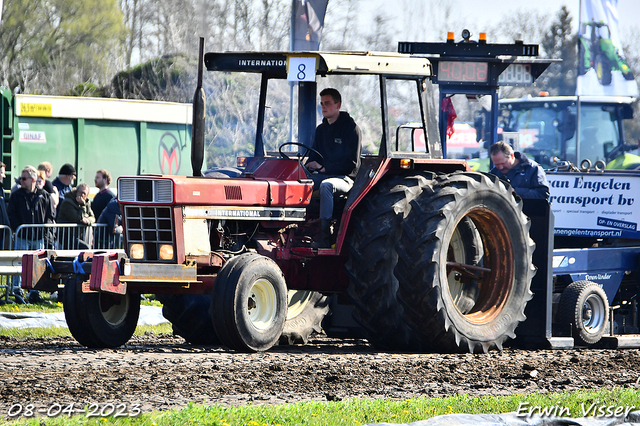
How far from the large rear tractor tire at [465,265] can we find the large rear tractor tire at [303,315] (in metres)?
1.40

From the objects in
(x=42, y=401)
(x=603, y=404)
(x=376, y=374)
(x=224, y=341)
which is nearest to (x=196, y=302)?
(x=224, y=341)

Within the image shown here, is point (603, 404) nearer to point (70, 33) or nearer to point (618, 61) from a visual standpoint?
point (618, 61)

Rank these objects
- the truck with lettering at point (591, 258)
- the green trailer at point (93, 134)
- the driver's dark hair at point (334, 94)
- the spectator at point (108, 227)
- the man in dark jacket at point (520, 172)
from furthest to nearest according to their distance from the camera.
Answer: the green trailer at point (93, 134) → the spectator at point (108, 227) → the man in dark jacket at point (520, 172) → the truck with lettering at point (591, 258) → the driver's dark hair at point (334, 94)

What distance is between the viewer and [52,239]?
42.5 feet

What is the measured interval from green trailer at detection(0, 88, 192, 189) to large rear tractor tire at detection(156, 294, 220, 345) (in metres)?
8.10

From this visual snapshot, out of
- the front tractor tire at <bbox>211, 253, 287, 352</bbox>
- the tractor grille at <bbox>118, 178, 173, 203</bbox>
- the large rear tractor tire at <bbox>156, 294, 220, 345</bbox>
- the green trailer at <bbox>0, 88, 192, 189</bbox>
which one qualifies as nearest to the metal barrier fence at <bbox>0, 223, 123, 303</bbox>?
the green trailer at <bbox>0, 88, 192, 189</bbox>

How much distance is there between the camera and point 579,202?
1183cm

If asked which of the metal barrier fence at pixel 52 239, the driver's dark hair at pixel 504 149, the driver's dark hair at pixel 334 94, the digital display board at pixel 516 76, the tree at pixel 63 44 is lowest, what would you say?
the metal barrier fence at pixel 52 239

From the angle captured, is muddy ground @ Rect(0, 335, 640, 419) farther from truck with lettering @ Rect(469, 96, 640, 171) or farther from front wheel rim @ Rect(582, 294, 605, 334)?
truck with lettering @ Rect(469, 96, 640, 171)

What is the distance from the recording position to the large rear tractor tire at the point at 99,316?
7969 millimetres

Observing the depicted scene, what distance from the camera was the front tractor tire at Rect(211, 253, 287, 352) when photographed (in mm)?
7605

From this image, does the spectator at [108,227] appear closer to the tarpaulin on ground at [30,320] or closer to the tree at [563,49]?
the tarpaulin on ground at [30,320]

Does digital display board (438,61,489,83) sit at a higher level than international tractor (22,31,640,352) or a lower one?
higher

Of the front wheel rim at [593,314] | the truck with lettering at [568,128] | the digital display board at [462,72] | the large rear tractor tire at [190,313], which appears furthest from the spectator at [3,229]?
the truck with lettering at [568,128]
